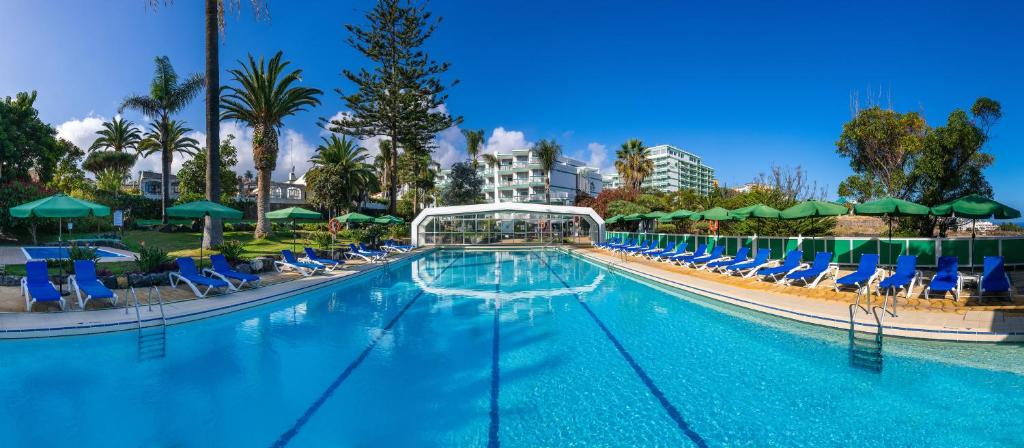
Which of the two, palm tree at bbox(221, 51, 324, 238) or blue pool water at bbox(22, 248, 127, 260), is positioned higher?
palm tree at bbox(221, 51, 324, 238)

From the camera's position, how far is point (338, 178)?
34.3 metres

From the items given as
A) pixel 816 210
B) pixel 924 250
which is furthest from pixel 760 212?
pixel 924 250

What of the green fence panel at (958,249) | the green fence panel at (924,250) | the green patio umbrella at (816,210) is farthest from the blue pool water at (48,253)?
the green fence panel at (958,249)

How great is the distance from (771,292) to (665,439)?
23.9 feet

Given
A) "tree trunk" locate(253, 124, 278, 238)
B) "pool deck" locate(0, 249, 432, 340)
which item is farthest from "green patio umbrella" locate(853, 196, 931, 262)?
"tree trunk" locate(253, 124, 278, 238)

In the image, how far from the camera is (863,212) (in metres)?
10.8

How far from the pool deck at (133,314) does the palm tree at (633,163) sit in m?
39.6

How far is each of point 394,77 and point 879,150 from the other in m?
26.1

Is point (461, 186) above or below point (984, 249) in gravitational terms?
above

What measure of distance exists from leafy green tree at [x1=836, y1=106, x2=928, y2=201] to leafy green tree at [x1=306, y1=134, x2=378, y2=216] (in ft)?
104

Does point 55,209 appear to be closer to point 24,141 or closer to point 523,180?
point 24,141

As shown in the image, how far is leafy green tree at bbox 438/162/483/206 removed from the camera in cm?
4691

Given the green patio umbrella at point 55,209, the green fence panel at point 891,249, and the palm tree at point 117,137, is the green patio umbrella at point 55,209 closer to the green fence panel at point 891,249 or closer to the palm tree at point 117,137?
the green fence panel at point 891,249

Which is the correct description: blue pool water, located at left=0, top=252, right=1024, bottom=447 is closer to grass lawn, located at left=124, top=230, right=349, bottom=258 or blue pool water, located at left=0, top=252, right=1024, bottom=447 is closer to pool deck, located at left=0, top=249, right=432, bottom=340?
pool deck, located at left=0, top=249, right=432, bottom=340
